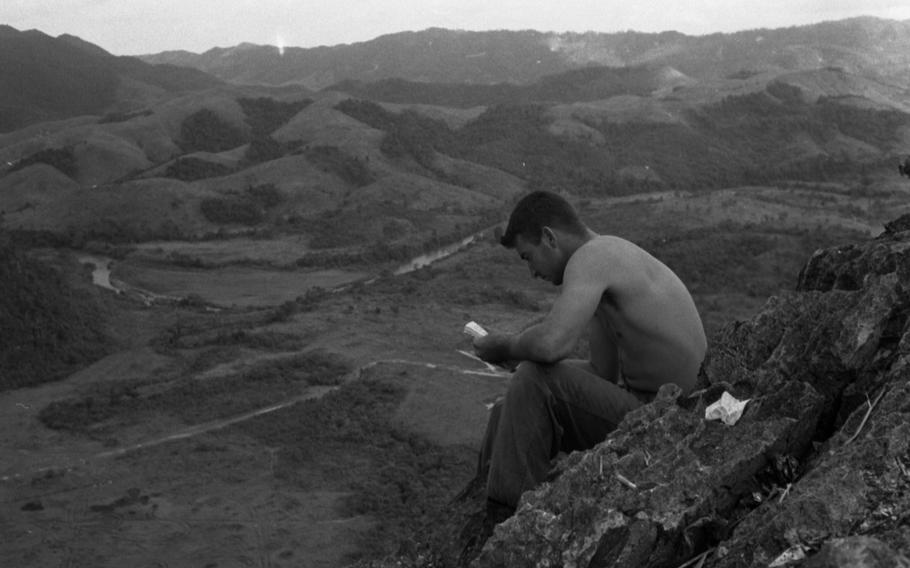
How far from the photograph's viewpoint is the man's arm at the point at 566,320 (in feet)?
14.9

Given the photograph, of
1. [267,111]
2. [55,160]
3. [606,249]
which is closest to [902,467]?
[606,249]

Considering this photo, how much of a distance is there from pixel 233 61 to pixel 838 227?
156m

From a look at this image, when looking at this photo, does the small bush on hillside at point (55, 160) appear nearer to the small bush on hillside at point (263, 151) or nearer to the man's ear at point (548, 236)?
the small bush on hillside at point (263, 151)

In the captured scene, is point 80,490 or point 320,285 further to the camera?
point 320,285

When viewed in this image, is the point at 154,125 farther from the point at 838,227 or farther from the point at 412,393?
the point at 412,393

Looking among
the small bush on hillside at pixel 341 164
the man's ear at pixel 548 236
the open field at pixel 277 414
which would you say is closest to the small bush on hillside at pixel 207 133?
the small bush on hillside at pixel 341 164

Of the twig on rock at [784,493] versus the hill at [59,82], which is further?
the hill at [59,82]

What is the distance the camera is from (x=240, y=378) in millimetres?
22391

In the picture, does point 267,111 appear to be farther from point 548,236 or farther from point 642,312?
point 642,312

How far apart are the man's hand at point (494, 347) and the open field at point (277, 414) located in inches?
65.0

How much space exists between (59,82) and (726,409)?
114915 mm

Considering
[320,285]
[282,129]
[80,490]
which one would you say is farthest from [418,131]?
[80,490]

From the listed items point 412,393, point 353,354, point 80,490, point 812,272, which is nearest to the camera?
point 812,272

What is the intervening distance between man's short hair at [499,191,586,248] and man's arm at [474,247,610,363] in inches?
12.0
